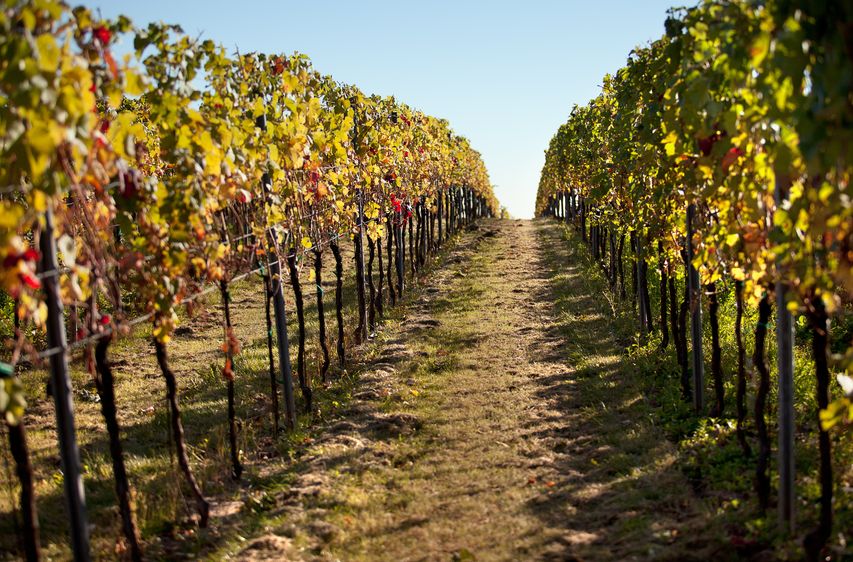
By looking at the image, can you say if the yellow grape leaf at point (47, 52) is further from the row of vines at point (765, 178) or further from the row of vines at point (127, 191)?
the row of vines at point (765, 178)

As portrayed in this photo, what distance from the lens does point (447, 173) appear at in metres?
23.7

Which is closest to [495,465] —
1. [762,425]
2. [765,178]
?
[762,425]

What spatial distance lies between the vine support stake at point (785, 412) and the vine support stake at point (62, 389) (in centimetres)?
435

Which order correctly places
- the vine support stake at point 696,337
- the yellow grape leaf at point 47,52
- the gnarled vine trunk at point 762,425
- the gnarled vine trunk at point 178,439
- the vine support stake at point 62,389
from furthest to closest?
the vine support stake at point 696,337 < the gnarled vine trunk at point 178,439 < the gnarled vine trunk at point 762,425 < the vine support stake at point 62,389 < the yellow grape leaf at point 47,52

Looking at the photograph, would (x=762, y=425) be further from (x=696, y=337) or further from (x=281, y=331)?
(x=281, y=331)

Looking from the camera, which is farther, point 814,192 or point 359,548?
point 359,548

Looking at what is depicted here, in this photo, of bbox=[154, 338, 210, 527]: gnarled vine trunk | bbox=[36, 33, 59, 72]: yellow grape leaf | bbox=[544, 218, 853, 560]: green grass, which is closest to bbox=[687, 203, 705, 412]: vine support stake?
bbox=[544, 218, 853, 560]: green grass

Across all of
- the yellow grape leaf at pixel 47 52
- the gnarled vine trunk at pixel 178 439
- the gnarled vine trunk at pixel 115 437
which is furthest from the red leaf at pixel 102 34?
the gnarled vine trunk at pixel 178 439

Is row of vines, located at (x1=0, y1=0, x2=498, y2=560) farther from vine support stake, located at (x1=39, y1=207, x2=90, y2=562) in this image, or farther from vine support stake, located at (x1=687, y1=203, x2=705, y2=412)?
vine support stake, located at (x1=687, y1=203, x2=705, y2=412)

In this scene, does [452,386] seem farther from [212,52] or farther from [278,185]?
[212,52]

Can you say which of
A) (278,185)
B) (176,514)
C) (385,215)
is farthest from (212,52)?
(385,215)

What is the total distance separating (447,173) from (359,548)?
19.2 m

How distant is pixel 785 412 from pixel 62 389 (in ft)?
14.9

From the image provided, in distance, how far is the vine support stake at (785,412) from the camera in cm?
481
